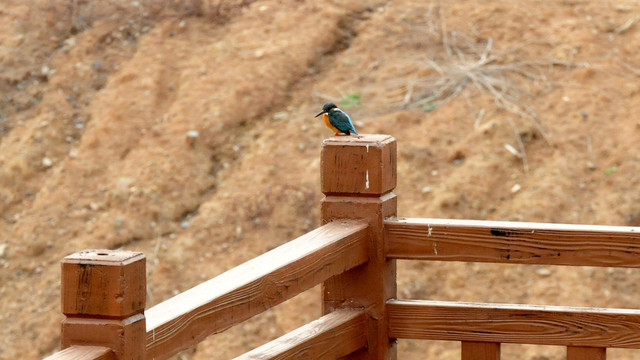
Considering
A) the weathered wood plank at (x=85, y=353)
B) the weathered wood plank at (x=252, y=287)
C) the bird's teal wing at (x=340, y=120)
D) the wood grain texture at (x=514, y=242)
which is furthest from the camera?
the bird's teal wing at (x=340, y=120)

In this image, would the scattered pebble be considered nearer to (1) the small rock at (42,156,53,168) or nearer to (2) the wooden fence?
(1) the small rock at (42,156,53,168)

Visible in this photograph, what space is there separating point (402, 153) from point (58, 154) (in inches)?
110

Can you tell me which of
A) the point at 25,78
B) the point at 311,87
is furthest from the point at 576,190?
the point at 25,78

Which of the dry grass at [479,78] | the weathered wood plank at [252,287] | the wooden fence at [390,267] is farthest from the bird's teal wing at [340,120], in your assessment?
the dry grass at [479,78]

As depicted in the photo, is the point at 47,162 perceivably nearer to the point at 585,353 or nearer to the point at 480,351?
the point at 480,351

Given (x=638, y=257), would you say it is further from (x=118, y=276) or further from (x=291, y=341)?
(x=118, y=276)

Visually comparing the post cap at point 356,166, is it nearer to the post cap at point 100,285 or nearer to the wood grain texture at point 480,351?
the wood grain texture at point 480,351

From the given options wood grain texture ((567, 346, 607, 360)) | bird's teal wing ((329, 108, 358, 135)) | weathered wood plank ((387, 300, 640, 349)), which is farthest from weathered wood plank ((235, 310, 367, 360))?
bird's teal wing ((329, 108, 358, 135))

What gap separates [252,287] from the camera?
88.8 inches

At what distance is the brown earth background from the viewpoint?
7359 millimetres

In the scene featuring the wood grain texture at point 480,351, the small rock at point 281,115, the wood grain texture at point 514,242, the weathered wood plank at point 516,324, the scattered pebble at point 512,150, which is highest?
the wood grain texture at point 514,242

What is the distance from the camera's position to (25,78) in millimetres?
9648

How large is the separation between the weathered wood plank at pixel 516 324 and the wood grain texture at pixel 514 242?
0.12 m

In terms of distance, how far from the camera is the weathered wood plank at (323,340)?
2.44 meters
